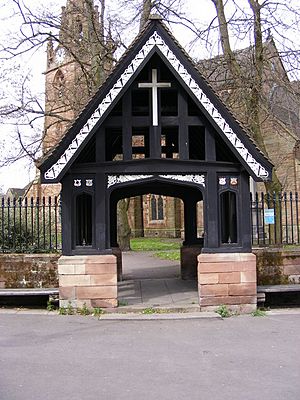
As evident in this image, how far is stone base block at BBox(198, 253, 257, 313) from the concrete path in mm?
419

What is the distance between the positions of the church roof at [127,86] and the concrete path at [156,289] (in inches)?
135

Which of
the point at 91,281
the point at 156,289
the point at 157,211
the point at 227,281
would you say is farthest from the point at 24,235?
the point at 157,211

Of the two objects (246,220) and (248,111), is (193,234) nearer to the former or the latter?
(246,220)

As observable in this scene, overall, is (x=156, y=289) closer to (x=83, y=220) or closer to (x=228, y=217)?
(x=228, y=217)

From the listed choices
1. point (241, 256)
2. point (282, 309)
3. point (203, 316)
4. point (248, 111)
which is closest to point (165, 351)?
point (203, 316)

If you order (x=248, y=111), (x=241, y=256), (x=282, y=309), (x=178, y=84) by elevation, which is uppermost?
(x=248, y=111)

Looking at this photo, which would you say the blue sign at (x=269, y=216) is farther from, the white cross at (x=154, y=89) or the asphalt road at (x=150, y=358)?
the white cross at (x=154, y=89)

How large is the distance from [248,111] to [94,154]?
9.56 metres

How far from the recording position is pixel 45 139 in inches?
1003

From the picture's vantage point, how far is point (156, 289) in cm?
1340

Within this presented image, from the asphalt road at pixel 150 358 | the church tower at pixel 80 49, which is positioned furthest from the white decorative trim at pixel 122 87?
the church tower at pixel 80 49

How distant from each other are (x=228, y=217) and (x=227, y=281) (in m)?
1.69

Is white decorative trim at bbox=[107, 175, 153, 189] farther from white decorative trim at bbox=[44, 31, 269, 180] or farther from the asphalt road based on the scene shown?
the asphalt road

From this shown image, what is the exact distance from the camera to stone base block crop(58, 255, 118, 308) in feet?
35.3
